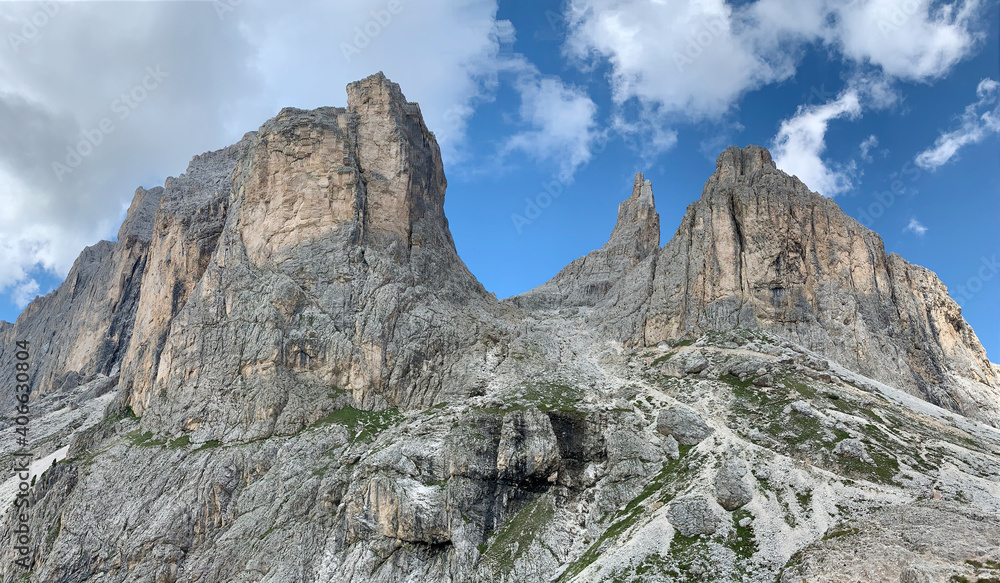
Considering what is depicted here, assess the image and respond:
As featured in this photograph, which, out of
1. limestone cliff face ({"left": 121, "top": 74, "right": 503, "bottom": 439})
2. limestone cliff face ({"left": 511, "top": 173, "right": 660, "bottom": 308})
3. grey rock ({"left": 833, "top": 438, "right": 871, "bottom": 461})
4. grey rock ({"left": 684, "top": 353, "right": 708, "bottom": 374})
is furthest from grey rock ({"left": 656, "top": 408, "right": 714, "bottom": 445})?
limestone cliff face ({"left": 511, "top": 173, "right": 660, "bottom": 308})

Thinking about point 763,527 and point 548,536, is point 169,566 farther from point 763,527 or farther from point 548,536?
point 763,527

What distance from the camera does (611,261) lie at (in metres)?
144

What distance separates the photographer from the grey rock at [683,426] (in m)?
67.1

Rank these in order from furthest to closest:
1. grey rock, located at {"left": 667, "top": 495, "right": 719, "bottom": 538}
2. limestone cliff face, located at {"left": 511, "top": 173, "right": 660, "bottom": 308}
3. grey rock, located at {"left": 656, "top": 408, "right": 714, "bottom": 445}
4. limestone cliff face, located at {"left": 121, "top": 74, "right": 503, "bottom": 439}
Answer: limestone cliff face, located at {"left": 511, "top": 173, "right": 660, "bottom": 308}, limestone cliff face, located at {"left": 121, "top": 74, "right": 503, "bottom": 439}, grey rock, located at {"left": 656, "top": 408, "right": 714, "bottom": 445}, grey rock, located at {"left": 667, "top": 495, "right": 719, "bottom": 538}

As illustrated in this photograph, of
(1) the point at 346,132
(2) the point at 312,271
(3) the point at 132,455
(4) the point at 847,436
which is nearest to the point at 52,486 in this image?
(3) the point at 132,455

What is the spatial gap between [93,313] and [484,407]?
128 meters

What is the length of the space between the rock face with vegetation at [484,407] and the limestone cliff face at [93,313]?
17.7m

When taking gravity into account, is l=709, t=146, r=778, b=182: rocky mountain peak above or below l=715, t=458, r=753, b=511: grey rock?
above

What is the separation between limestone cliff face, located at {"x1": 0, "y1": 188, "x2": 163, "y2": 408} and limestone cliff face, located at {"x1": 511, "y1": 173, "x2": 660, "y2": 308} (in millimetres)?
98070

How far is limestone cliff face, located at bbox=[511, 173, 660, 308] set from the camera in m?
135

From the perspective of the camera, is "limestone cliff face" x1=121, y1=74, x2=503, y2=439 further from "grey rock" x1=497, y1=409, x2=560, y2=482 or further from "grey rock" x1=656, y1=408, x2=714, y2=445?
"grey rock" x1=656, y1=408, x2=714, y2=445

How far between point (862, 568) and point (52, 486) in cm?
8998

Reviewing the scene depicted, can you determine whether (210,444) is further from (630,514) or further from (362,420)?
(630,514)

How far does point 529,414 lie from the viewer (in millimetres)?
71812
